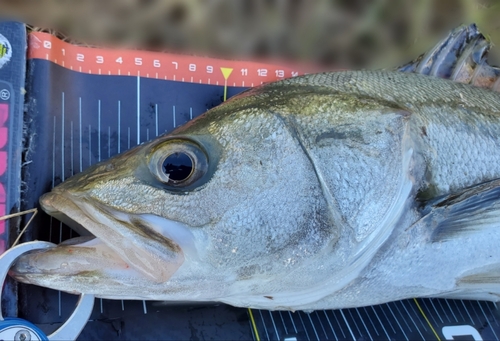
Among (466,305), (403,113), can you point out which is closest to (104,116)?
(403,113)

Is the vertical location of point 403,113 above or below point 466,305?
above

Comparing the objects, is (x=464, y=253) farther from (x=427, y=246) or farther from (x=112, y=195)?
(x=112, y=195)

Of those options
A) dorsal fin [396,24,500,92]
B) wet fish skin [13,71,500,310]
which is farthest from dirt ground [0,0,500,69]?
wet fish skin [13,71,500,310]

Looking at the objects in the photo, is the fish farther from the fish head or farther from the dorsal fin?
the dorsal fin

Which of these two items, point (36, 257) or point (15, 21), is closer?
point (36, 257)

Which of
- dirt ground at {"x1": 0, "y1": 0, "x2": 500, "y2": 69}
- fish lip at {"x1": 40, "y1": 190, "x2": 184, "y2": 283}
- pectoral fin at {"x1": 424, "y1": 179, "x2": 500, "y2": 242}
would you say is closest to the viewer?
fish lip at {"x1": 40, "y1": 190, "x2": 184, "y2": 283}

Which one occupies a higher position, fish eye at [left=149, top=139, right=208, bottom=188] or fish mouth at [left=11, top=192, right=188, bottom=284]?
fish eye at [left=149, top=139, right=208, bottom=188]

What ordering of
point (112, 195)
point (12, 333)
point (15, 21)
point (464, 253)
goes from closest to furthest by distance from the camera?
point (112, 195) < point (12, 333) < point (464, 253) < point (15, 21)
